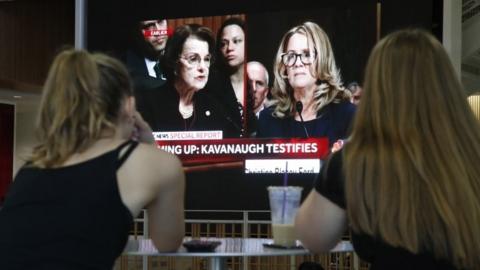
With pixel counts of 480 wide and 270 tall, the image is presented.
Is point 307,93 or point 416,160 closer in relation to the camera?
point 416,160

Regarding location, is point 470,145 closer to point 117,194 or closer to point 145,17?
point 117,194

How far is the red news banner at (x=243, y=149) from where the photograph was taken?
4285mm

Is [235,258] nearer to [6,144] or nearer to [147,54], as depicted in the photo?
[147,54]

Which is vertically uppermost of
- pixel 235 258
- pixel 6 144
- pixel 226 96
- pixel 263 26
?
pixel 263 26

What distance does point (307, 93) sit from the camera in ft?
14.0

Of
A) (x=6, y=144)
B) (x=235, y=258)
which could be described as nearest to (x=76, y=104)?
(x=235, y=258)

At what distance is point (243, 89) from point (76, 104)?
3.09 meters

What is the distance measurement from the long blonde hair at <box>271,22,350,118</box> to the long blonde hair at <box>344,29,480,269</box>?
292 centimetres

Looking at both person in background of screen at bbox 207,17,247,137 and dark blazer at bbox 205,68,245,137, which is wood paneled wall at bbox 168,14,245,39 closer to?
person in background of screen at bbox 207,17,247,137

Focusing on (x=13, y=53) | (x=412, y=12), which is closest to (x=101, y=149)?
(x=412, y=12)

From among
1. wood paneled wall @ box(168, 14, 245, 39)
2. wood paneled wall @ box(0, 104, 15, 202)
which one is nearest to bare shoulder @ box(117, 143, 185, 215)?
wood paneled wall @ box(168, 14, 245, 39)

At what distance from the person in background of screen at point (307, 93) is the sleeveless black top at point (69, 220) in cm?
301

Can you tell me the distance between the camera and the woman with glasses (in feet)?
14.9

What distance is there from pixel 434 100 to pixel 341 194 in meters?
0.27
